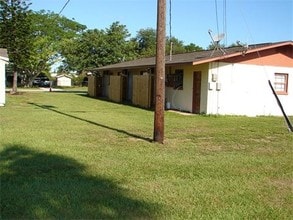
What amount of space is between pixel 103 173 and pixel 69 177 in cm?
59

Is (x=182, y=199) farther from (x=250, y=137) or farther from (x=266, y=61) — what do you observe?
(x=266, y=61)

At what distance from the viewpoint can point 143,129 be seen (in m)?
12.4

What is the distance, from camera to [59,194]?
5.31 meters

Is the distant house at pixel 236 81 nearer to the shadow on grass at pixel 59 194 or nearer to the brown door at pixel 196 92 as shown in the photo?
the brown door at pixel 196 92

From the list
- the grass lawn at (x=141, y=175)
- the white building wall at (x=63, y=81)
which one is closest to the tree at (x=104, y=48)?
the white building wall at (x=63, y=81)

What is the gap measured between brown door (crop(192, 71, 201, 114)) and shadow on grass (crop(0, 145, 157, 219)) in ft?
42.9

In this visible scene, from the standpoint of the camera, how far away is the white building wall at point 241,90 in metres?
18.9

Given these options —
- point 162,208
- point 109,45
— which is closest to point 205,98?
point 162,208

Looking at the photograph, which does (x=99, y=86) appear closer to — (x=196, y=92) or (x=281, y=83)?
(x=196, y=92)

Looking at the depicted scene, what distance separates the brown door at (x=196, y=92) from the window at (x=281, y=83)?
4.04m

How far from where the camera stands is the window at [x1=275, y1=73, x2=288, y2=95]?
2034 centimetres

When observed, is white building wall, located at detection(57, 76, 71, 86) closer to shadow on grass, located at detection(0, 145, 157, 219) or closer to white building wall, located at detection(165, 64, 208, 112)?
white building wall, located at detection(165, 64, 208, 112)

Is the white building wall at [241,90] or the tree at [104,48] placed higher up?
the tree at [104,48]

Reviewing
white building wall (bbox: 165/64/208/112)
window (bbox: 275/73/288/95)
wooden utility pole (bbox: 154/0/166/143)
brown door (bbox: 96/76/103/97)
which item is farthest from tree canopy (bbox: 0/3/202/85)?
wooden utility pole (bbox: 154/0/166/143)
